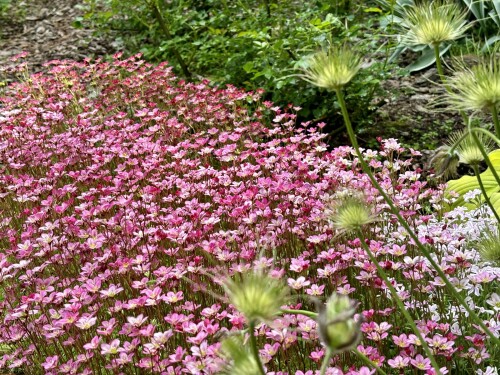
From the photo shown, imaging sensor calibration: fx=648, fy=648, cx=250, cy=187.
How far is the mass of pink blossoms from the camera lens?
2.25 m

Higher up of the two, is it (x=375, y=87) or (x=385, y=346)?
(x=375, y=87)

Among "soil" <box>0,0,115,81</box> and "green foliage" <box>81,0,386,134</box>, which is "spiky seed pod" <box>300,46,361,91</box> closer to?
"green foliage" <box>81,0,386,134</box>

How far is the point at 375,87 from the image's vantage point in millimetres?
5023

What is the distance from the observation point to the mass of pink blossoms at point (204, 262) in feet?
7.38

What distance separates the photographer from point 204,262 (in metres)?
3.00

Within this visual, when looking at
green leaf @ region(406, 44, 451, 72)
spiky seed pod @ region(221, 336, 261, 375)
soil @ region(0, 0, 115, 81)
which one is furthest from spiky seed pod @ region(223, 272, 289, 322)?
soil @ region(0, 0, 115, 81)

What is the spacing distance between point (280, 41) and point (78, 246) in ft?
8.15

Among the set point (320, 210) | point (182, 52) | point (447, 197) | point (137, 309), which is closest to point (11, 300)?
point (137, 309)

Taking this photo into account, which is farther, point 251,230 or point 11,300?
point 11,300

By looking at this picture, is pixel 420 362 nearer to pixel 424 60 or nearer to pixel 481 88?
Answer: pixel 481 88

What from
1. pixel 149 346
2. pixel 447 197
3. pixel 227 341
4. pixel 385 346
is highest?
pixel 447 197

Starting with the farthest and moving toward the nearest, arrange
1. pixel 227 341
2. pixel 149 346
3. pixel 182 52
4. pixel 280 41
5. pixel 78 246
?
pixel 182 52 < pixel 280 41 < pixel 78 246 < pixel 149 346 < pixel 227 341

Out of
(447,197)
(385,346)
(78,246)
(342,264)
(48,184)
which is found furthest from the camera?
(48,184)

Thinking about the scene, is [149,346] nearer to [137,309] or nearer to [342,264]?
[137,309]
